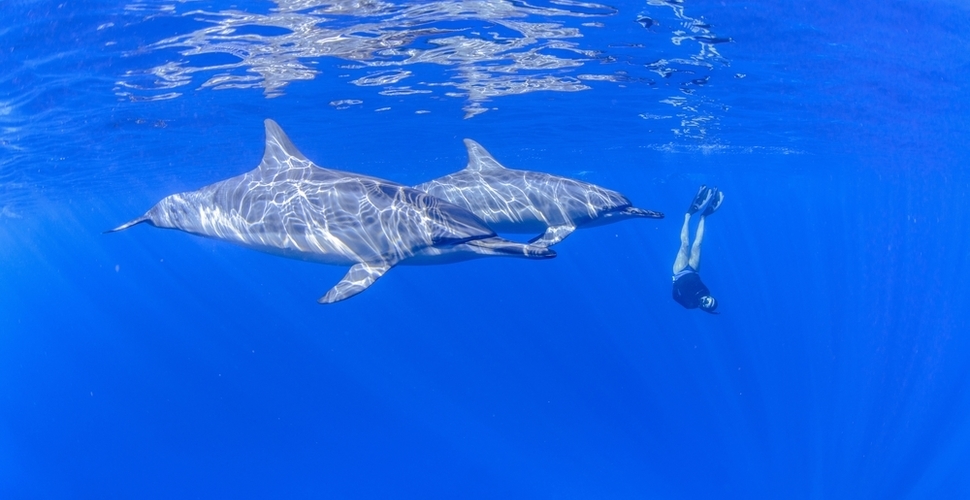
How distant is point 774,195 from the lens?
66625 mm

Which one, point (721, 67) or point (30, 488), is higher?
point (721, 67)

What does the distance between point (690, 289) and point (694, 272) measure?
0.73 metres

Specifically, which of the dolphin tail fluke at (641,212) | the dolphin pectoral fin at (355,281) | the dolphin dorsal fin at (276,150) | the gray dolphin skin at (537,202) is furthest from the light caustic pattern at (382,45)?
the dolphin pectoral fin at (355,281)

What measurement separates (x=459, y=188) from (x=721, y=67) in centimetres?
903

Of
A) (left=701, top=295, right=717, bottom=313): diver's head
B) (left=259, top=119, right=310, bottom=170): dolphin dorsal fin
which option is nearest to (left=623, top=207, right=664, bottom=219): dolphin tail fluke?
(left=701, top=295, right=717, bottom=313): diver's head

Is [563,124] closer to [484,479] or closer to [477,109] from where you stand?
[477,109]

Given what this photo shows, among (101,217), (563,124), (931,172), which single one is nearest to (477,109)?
(563,124)

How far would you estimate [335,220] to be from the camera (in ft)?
26.6

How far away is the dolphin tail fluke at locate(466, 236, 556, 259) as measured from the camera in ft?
21.6

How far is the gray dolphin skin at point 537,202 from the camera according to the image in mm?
10719

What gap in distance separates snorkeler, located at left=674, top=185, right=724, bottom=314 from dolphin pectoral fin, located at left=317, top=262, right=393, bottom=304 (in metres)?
9.27

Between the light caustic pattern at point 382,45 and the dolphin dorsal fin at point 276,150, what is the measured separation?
8.50ft

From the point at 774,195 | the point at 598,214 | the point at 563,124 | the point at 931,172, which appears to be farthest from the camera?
the point at 774,195

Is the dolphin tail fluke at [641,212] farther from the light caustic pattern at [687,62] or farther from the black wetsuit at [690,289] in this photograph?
the black wetsuit at [690,289]
